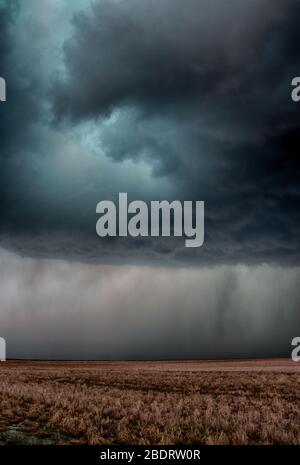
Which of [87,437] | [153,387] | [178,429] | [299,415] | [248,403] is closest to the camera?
[87,437]

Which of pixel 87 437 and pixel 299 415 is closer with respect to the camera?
pixel 87 437

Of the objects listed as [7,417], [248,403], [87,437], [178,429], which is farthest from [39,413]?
[248,403]

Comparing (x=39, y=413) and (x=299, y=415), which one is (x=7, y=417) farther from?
(x=299, y=415)

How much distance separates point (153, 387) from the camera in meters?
28.0
